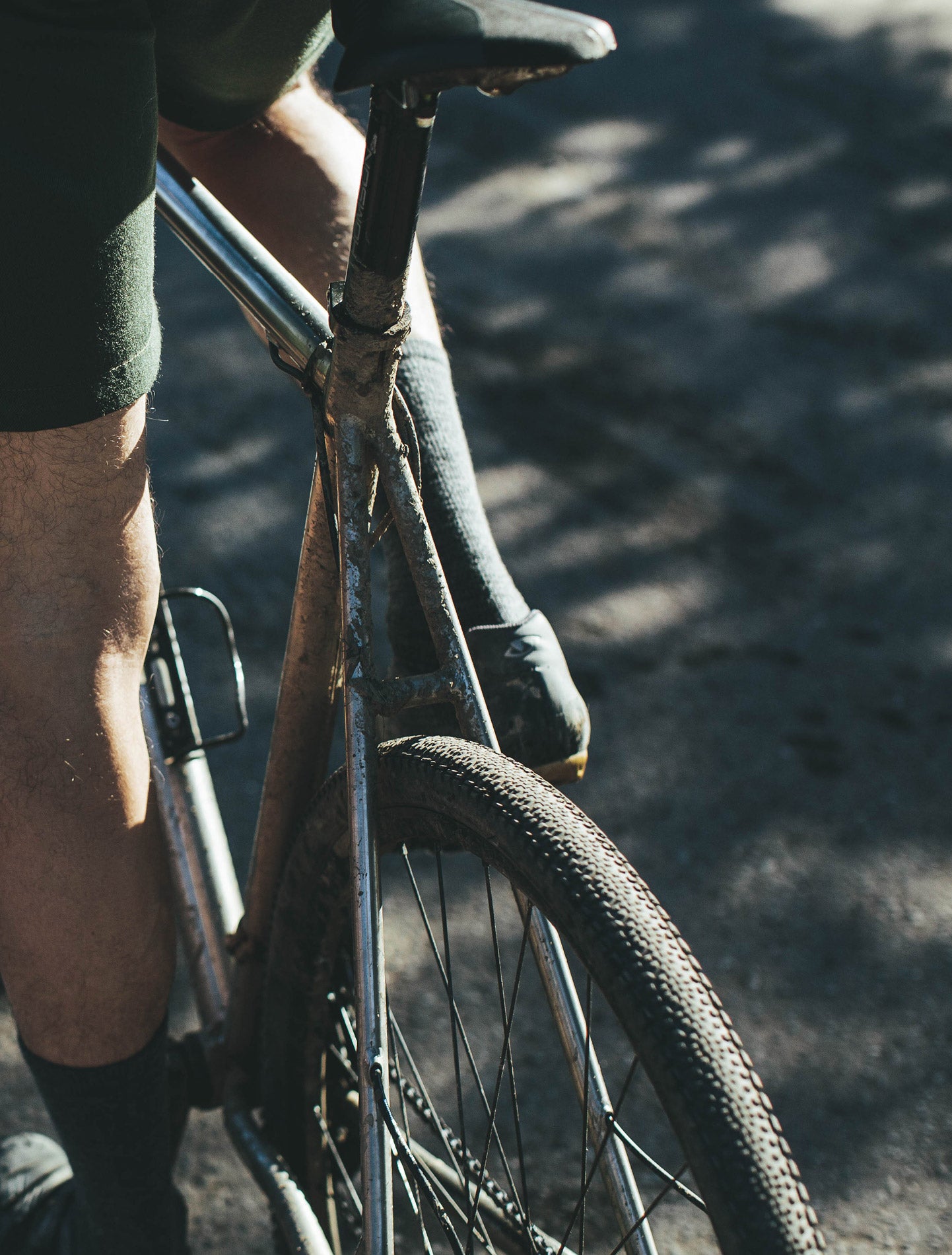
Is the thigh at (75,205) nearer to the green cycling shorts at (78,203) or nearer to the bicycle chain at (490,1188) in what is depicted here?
the green cycling shorts at (78,203)

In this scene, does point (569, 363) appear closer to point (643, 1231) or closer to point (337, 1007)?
point (337, 1007)

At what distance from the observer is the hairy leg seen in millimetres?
1014

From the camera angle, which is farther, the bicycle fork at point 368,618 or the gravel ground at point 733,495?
the gravel ground at point 733,495

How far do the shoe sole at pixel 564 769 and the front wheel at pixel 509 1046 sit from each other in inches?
5.1

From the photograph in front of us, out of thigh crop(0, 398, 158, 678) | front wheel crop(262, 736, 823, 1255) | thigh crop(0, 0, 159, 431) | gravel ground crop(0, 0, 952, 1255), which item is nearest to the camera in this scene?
front wheel crop(262, 736, 823, 1255)

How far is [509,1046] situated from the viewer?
4.00 ft

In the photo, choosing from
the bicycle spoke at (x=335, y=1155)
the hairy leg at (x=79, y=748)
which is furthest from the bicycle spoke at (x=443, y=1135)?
the hairy leg at (x=79, y=748)

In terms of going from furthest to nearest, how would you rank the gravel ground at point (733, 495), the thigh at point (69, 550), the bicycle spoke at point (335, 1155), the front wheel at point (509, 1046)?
the gravel ground at point (733, 495) → the bicycle spoke at point (335, 1155) → the thigh at point (69, 550) → the front wheel at point (509, 1046)

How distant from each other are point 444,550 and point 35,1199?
91 cm

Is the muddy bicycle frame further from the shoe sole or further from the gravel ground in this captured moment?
the gravel ground

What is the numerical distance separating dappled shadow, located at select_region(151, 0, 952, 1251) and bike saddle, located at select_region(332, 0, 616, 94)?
1.47 metres

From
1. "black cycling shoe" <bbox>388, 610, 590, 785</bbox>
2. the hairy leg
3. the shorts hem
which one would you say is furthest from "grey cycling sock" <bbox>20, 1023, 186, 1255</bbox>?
the shorts hem

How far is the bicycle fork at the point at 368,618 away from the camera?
917mm

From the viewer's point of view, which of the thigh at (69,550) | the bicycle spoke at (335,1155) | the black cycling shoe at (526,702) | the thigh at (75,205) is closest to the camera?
the thigh at (75,205)
